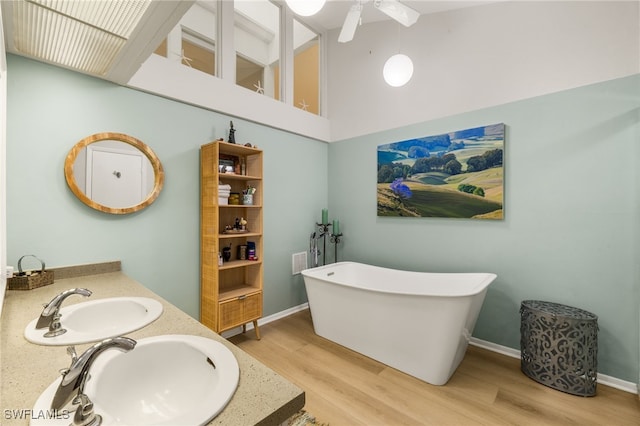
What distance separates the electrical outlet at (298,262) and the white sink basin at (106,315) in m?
1.98

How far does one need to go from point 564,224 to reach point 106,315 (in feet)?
10.4

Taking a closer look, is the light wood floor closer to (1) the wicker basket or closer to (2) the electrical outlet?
(2) the electrical outlet

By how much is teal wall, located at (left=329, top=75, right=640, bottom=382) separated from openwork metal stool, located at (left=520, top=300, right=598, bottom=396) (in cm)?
26

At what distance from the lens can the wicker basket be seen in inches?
57.6

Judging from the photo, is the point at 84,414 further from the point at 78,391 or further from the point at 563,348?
the point at 563,348

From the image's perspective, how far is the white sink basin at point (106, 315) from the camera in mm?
1052

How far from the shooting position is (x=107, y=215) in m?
1.96

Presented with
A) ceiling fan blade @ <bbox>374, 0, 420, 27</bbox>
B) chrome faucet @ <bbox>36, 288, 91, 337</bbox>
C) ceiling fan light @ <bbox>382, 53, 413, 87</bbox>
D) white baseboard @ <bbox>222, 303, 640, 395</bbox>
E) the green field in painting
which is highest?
ceiling fan blade @ <bbox>374, 0, 420, 27</bbox>

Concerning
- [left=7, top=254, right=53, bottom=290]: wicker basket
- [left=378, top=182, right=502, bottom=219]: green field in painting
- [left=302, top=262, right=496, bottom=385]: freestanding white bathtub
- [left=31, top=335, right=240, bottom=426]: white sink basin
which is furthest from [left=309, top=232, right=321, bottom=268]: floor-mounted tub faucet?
[left=31, top=335, right=240, bottom=426]: white sink basin

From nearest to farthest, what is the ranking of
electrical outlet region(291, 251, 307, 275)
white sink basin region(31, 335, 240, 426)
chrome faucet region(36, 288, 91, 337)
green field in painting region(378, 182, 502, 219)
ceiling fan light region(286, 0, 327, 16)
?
1. white sink basin region(31, 335, 240, 426)
2. chrome faucet region(36, 288, 91, 337)
3. ceiling fan light region(286, 0, 327, 16)
4. green field in painting region(378, 182, 502, 219)
5. electrical outlet region(291, 251, 307, 275)

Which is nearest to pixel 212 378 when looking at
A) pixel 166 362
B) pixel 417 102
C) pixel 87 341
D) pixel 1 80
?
pixel 166 362

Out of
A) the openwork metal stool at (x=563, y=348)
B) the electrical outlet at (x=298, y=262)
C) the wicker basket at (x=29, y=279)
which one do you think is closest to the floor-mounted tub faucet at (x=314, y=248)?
the electrical outlet at (x=298, y=262)

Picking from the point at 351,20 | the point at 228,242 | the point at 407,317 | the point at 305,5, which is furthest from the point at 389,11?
the point at 228,242

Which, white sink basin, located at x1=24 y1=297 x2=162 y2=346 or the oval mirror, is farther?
the oval mirror
